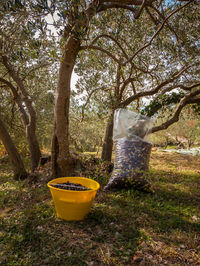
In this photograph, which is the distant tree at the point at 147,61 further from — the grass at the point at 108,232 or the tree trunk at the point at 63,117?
the grass at the point at 108,232

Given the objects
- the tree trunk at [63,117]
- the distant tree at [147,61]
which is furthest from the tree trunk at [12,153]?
the distant tree at [147,61]

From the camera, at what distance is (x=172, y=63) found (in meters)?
6.28

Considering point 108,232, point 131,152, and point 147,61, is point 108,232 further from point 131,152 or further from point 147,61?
point 147,61

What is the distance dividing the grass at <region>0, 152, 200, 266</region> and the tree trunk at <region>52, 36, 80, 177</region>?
90 centimetres

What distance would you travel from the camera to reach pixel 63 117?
4.46 meters

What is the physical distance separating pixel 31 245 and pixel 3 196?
2.51 m

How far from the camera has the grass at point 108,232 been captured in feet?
6.82

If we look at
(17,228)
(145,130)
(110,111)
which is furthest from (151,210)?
(110,111)

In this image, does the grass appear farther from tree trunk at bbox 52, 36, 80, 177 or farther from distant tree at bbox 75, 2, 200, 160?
distant tree at bbox 75, 2, 200, 160

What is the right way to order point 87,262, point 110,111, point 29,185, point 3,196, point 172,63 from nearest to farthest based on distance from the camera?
point 87,262 < point 3,196 < point 29,185 < point 110,111 < point 172,63

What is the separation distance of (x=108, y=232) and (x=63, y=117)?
287cm

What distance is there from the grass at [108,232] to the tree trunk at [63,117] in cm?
90

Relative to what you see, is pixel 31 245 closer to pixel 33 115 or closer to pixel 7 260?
pixel 7 260

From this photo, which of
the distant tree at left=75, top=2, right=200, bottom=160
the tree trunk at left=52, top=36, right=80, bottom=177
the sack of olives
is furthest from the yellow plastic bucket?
the distant tree at left=75, top=2, right=200, bottom=160
